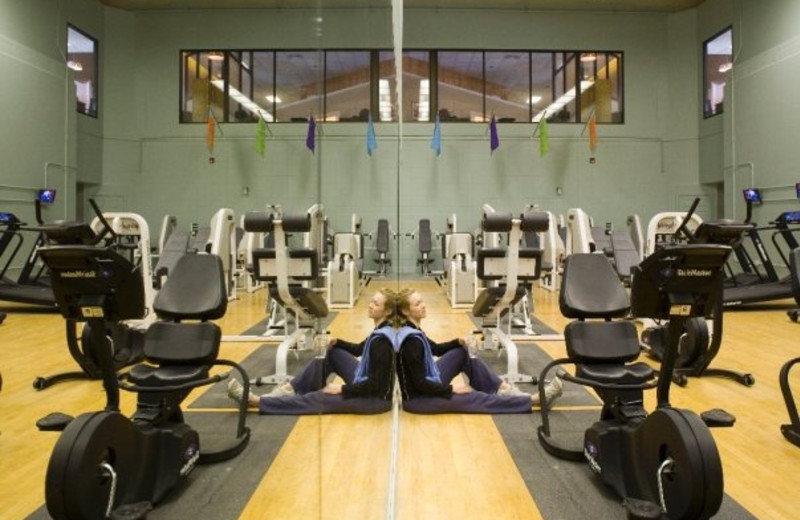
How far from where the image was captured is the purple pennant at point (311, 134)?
909 millimetres

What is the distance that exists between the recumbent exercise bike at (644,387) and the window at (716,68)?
8.14m

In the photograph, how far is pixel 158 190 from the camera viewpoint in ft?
4.71

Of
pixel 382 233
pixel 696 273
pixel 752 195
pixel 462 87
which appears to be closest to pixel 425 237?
pixel 462 87

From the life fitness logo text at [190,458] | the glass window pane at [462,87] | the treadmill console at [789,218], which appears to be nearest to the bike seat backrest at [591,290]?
the life fitness logo text at [190,458]

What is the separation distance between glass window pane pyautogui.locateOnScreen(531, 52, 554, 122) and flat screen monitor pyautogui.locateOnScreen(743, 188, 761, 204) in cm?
456

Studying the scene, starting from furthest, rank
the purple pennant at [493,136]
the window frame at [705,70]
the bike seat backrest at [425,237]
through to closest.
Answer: the purple pennant at [493,136] < the bike seat backrest at [425,237] < the window frame at [705,70]

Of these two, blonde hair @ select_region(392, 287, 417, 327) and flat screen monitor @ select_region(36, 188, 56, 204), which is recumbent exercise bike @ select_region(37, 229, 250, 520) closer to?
flat screen monitor @ select_region(36, 188, 56, 204)

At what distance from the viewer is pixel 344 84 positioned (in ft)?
3.39

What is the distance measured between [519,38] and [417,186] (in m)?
4.10

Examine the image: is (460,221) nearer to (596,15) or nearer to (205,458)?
(596,15)

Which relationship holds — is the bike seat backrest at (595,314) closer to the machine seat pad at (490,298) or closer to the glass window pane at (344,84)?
the machine seat pad at (490,298)

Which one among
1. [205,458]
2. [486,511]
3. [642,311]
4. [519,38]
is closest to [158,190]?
[205,458]

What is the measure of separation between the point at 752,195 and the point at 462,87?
6.23 metres

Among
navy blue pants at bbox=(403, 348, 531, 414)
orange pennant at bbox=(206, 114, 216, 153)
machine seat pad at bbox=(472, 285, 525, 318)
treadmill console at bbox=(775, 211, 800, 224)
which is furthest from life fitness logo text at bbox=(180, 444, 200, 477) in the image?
treadmill console at bbox=(775, 211, 800, 224)
